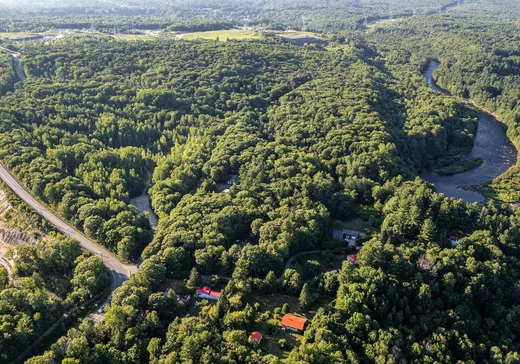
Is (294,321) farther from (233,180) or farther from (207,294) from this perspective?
(233,180)

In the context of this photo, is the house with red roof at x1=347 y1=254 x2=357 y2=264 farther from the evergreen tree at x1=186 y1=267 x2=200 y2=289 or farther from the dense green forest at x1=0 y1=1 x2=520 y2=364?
the evergreen tree at x1=186 y1=267 x2=200 y2=289

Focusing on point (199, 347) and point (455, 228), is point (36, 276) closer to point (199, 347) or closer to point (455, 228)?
point (199, 347)

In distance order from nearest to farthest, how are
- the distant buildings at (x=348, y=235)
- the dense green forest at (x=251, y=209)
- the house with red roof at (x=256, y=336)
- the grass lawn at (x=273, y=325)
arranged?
the house with red roof at (x=256, y=336), the grass lawn at (x=273, y=325), the dense green forest at (x=251, y=209), the distant buildings at (x=348, y=235)

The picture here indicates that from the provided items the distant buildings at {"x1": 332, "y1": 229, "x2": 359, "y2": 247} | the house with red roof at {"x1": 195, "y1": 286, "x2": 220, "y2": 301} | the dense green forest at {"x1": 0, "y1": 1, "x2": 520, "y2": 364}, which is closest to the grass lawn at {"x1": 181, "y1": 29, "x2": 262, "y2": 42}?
the dense green forest at {"x1": 0, "y1": 1, "x2": 520, "y2": 364}

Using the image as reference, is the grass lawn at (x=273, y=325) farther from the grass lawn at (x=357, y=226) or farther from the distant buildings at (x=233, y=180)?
the distant buildings at (x=233, y=180)

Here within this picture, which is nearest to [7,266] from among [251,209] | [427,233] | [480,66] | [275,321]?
[251,209]

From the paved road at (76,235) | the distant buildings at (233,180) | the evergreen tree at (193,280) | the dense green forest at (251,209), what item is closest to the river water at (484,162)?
the dense green forest at (251,209)

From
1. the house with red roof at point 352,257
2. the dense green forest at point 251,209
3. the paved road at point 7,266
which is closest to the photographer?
the dense green forest at point 251,209
